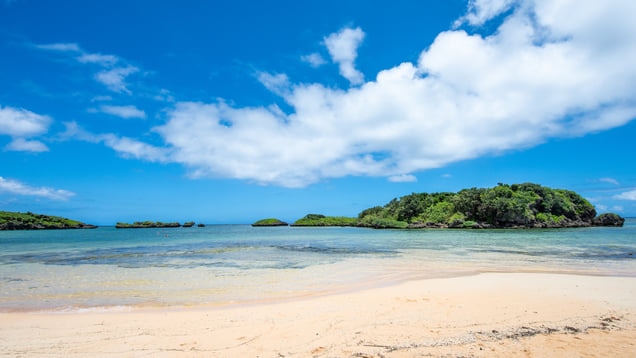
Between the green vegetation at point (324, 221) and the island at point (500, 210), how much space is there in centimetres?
2885

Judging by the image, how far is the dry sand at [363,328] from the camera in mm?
5777

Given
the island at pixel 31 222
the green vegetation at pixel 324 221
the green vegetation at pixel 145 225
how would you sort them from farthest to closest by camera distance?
the green vegetation at pixel 145 225, the green vegetation at pixel 324 221, the island at pixel 31 222

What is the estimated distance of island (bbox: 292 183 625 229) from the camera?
243 feet

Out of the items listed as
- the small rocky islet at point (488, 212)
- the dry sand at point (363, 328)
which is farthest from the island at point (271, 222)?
the dry sand at point (363, 328)

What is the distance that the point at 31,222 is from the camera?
104312mm

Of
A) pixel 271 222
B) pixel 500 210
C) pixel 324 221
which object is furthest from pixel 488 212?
pixel 271 222

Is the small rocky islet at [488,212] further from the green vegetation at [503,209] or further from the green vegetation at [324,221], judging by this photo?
the green vegetation at [324,221]

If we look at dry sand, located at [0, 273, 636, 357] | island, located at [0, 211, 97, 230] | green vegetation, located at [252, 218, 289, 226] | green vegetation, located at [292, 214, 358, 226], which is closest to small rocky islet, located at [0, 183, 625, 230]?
island, located at [0, 211, 97, 230]

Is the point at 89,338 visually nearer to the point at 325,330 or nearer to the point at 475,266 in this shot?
the point at 325,330

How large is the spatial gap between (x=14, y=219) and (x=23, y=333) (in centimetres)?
12855

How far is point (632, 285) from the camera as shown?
37.3ft

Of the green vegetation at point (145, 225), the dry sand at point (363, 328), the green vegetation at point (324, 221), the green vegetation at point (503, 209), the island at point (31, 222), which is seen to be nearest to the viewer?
the dry sand at point (363, 328)

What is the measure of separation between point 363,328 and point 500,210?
78573mm

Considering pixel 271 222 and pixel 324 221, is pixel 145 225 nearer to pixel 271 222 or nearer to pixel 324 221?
pixel 271 222
